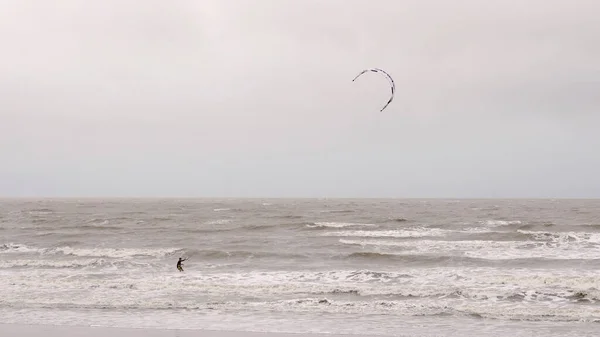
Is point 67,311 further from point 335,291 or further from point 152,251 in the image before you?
point 152,251

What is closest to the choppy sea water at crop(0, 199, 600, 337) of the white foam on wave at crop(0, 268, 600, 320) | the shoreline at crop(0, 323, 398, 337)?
the white foam on wave at crop(0, 268, 600, 320)

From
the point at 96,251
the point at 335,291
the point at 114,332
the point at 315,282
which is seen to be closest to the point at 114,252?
the point at 96,251

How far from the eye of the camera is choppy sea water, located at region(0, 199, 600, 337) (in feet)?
44.2

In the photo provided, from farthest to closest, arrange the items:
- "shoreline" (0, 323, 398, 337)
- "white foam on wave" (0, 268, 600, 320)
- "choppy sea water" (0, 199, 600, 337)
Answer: "white foam on wave" (0, 268, 600, 320) → "choppy sea water" (0, 199, 600, 337) → "shoreline" (0, 323, 398, 337)

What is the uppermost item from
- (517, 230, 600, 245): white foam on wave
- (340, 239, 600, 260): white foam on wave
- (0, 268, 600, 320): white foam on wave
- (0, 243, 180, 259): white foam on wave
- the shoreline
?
(517, 230, 600, 245): white foam on wave

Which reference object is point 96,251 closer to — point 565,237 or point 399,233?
point 399,233

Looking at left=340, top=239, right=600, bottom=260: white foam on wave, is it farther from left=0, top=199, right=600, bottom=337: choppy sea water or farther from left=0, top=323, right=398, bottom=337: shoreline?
left=0, top=323, right=398, bottom=337: shoreline

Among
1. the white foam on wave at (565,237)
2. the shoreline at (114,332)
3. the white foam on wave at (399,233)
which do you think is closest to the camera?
the shoreline at (114,332)

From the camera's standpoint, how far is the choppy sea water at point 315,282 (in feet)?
44.2

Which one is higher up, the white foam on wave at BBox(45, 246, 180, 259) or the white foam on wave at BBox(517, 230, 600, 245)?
the white foam on wave at BBox(517, 230, 600, 245)

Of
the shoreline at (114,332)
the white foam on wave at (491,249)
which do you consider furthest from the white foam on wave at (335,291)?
the white foam on wave at (491,249)

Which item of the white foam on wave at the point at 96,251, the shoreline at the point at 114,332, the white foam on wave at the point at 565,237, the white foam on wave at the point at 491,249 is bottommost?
the white foam on wave at the point at 96,251

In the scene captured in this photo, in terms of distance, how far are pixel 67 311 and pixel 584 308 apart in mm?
12893

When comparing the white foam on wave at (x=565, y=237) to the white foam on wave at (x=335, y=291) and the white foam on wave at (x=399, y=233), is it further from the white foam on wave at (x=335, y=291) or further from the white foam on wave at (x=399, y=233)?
the white foam on wave at (x=335, y=291)
